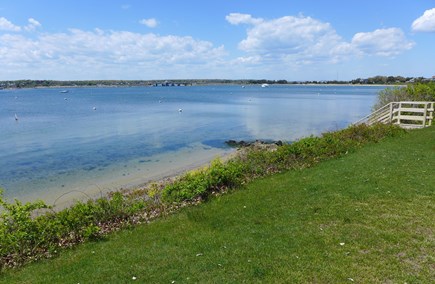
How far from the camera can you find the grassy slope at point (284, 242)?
6.02 metres

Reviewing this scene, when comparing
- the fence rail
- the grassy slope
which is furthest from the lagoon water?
the fence rail

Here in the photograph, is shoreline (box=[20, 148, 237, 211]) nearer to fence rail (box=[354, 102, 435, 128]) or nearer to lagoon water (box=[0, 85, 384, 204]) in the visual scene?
lagoon water (box=[0, 85, 384, 204])

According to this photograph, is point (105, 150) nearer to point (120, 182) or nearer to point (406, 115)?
point (120, 182)

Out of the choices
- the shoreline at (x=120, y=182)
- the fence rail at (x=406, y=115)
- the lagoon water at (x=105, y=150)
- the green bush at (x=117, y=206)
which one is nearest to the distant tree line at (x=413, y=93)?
the fence rail at (x=406, y=115)

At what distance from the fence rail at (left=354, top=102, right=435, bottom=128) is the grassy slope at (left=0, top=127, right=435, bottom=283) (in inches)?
507

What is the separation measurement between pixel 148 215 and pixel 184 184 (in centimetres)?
189

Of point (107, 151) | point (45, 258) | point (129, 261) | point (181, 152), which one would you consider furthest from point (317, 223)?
point (107, 151)

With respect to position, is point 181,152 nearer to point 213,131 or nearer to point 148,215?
point 213,131

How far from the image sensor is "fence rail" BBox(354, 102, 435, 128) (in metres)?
22.4

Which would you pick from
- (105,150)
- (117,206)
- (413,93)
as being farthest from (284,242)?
(413,93)

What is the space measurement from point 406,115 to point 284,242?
21014 mm

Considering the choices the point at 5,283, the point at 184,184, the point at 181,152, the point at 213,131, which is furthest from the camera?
the point at 213,131

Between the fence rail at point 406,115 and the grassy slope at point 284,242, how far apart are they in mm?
12880

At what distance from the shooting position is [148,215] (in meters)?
10.0
